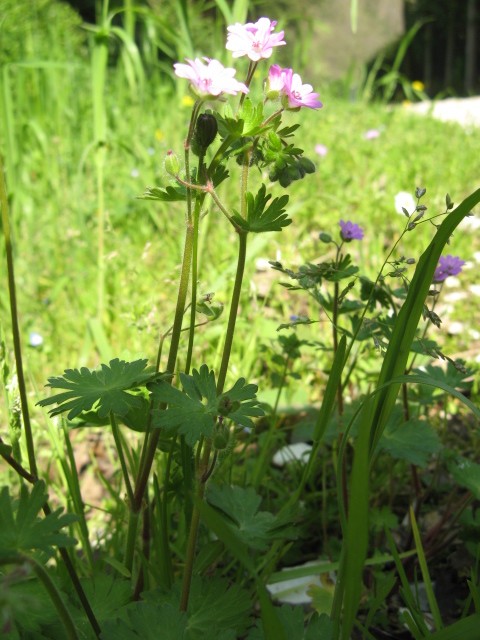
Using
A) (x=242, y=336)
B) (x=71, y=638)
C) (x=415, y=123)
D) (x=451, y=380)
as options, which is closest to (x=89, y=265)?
(x=242, y=336)

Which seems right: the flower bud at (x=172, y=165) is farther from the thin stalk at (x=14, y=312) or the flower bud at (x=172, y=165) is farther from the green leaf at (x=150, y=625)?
the green leaf at (x=150, y=625)

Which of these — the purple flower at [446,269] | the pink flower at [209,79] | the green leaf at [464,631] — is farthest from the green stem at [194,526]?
the purple flower at [446,269]

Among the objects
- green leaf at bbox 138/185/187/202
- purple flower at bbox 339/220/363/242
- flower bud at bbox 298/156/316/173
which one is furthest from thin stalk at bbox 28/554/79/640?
purple flower at bbox 339/220/363/242

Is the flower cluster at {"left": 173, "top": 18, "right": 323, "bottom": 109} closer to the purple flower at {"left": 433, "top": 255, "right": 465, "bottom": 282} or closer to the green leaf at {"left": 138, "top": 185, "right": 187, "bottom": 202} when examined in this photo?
the green leaf at {"left": 138, "top": 185, "right": 187, "bottom": 202}

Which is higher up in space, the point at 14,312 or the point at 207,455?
the point at 14,312

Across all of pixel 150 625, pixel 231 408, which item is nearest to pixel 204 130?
pixel 231 408

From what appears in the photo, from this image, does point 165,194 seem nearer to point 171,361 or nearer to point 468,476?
point 171,361

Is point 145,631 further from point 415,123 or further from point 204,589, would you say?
point 415,123
